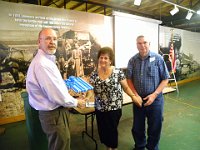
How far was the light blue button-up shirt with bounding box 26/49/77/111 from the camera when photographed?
1.59m

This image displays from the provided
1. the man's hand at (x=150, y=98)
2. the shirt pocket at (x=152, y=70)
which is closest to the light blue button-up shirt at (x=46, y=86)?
the man's hand at (x=150, y=98)

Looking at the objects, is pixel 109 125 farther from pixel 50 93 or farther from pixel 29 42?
pixel 29 42

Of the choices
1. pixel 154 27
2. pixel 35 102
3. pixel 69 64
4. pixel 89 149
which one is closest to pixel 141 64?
pixel 35 102

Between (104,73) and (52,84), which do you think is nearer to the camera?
(52,84)

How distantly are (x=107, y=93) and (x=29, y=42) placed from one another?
2.58 meters

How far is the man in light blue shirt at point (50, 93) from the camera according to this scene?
1.59 meters

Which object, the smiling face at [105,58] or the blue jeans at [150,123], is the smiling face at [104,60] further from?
the blue jeans at [150,123]

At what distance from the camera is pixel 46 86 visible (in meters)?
1.59

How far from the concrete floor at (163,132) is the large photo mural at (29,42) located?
2.52 feet

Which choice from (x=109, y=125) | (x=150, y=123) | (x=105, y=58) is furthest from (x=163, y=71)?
(x=109, y=125)

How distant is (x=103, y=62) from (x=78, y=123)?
2.15 m

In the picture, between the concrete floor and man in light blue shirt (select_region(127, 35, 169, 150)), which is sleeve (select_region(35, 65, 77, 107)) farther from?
the concrete floor

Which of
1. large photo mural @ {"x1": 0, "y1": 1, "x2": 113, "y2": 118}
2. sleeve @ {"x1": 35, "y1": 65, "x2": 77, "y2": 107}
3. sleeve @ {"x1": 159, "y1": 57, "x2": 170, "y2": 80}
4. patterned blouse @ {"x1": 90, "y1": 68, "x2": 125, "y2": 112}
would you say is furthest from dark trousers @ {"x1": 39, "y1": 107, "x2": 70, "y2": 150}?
large photo mural @ {"x1": 0, "y1": 1, "x2": 113, "y2": 118}

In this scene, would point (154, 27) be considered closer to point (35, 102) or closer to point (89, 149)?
point (89, 149)
